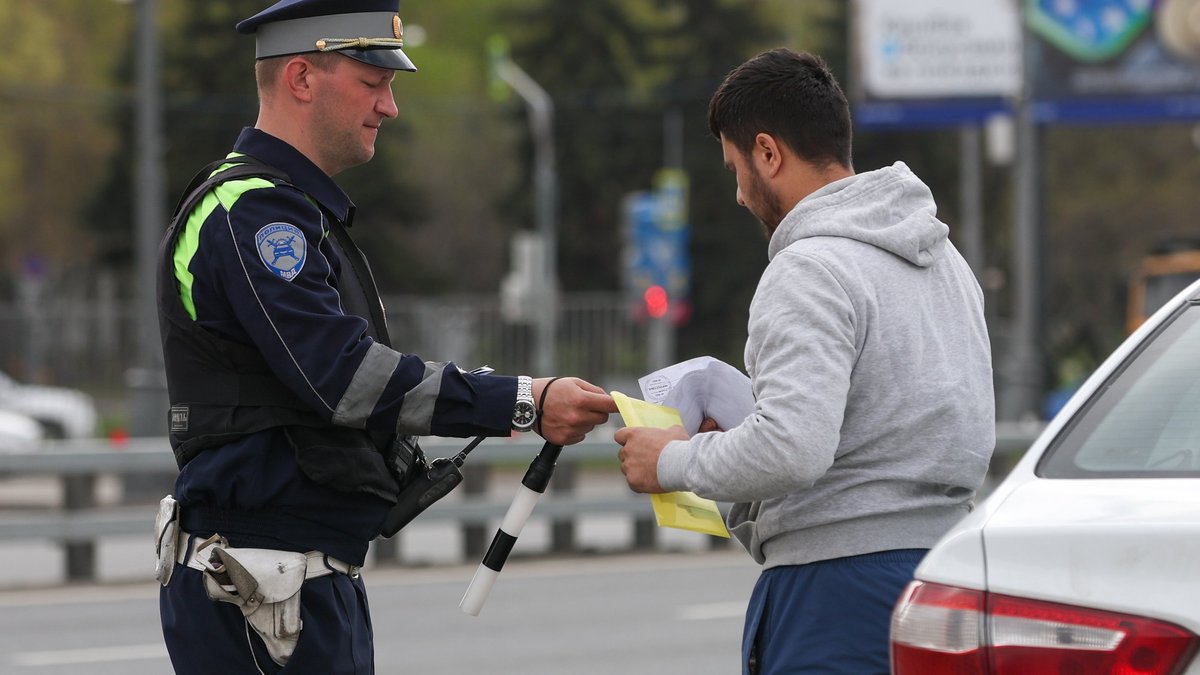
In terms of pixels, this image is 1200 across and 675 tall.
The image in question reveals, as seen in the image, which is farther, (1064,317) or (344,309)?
(1064,317)

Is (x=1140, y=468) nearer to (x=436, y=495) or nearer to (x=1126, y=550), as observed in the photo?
(x=1126, y=550)

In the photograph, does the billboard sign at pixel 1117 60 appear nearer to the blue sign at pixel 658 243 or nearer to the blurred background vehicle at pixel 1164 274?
the blurred background vehicle at pixel 1164 274

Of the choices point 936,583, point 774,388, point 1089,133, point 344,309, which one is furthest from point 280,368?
point 1089,133

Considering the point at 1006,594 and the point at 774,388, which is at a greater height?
the point at 774,388

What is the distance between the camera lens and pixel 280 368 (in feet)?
10.7

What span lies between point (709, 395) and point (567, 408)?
0.90 feet

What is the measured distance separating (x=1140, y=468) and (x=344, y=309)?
1475 millimetres

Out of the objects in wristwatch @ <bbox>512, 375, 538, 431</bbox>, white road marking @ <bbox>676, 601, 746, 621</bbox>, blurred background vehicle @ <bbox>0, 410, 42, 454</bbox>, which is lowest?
blurred background vehicle @ <bbox>0, 410, 42, 454</bbox>

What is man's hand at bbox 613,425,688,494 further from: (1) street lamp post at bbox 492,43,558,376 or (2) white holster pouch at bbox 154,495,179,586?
(1) street lamp post at bbox 492,43,558,376

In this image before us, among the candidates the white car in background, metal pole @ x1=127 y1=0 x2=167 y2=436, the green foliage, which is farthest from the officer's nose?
the green foliage

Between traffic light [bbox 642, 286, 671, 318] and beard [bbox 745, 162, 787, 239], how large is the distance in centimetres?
2667

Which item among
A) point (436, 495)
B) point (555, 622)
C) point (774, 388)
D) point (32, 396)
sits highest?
point (774, 388)

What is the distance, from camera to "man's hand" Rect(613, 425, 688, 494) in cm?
323

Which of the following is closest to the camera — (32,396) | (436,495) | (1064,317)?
(436,495)
